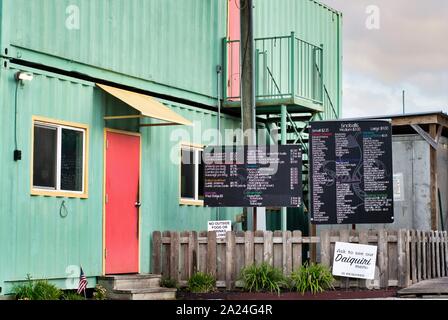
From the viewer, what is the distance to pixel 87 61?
685 inches

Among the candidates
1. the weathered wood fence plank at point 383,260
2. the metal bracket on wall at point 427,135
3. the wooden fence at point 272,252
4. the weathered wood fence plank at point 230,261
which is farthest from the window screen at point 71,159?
the metal bracket on wall at point 427,135

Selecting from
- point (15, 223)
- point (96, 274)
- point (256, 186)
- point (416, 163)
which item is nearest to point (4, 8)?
point (15, 223)

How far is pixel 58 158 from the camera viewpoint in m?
16.5

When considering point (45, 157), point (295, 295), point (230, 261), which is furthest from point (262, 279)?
point (45, 157)

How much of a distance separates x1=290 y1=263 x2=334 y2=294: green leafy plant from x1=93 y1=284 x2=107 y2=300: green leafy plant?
3581 millimetres

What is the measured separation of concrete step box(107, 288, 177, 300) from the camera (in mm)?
16969

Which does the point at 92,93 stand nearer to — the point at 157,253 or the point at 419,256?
the point at 157,253

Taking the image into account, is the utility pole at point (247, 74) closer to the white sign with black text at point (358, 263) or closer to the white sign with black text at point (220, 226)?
the white sign with black text at point (220, 226)

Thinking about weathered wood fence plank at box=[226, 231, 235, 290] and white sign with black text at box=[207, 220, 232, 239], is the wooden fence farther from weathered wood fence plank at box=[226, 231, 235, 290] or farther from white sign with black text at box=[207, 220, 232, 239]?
white sign with black text at box=[207, 220, 232, 239]

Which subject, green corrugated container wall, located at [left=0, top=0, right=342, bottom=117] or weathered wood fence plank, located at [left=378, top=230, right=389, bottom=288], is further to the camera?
weathered wood fence plank, located at [left=378, top=230, right=389, bottom=288]

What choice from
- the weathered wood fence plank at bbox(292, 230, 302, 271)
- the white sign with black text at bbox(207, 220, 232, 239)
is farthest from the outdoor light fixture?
the weathered wood fence plank at bbox(292, 230, 302, 271)

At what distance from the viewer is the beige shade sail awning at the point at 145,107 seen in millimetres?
17516
